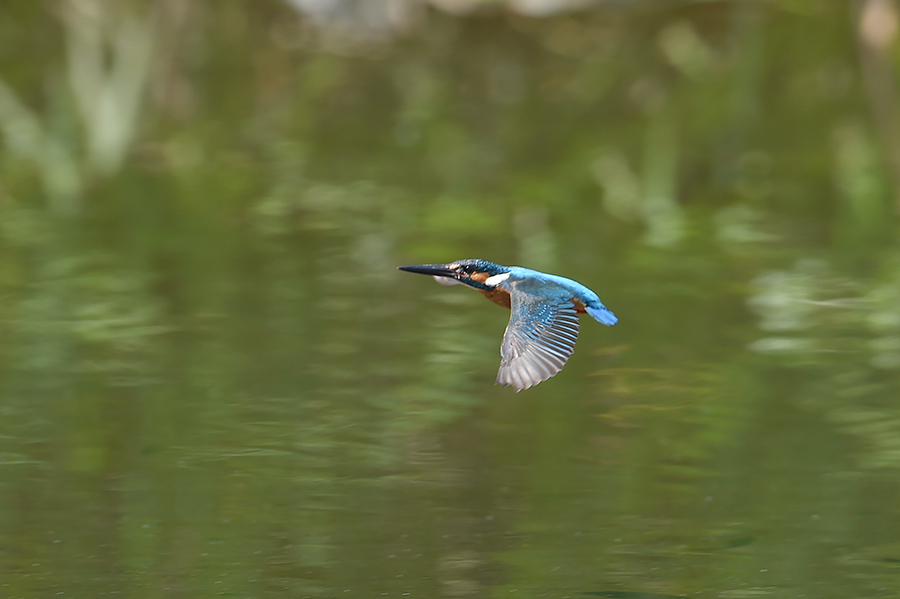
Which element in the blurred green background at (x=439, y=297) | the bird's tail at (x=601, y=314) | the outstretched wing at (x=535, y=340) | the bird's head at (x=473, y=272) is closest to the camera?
the outstretched wing at (x=535, y=340)

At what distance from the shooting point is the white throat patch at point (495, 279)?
3.99 meters

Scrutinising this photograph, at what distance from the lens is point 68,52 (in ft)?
35.1

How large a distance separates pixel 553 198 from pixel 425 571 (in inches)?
163

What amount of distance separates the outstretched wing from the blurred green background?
879 mm

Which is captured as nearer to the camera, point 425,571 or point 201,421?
point 425,571

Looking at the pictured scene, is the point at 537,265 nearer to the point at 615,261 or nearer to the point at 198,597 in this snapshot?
the point at 615,261

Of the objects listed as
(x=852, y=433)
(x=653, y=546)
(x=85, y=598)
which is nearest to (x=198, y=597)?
(x=85, y=598)

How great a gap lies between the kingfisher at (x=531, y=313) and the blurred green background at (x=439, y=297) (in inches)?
33.0

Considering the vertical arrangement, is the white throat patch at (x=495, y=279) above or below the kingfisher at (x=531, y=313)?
above

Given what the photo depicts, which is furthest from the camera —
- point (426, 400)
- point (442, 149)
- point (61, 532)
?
point (442, 149)

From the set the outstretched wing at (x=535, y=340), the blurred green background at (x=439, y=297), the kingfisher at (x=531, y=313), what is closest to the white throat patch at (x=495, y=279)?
the kingfisher at (x=531, y=313)

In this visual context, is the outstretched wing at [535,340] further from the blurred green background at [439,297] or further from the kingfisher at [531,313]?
the blurred green background at [439,297]

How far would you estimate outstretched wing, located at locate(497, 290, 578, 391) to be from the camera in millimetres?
3381

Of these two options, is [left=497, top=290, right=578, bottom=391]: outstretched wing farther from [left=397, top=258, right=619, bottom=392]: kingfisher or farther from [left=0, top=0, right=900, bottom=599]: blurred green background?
[left=0, top=0, right=900, bottom=599]: blurred green background
